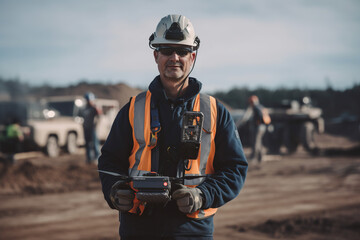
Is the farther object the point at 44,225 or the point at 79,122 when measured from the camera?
the point at 79,122

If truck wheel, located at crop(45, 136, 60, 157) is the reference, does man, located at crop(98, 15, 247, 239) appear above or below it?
above

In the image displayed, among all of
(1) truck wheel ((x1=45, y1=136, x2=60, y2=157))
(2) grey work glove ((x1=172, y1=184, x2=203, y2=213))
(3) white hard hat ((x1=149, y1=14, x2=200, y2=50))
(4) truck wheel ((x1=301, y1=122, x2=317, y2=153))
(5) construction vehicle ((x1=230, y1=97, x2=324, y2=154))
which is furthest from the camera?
(5) construction vehicle ((x1=230, y1=97, x2=324, y2=154))

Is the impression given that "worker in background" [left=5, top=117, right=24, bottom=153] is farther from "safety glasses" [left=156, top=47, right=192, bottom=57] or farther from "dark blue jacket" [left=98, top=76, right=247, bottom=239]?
"safety glasses" [left=156, top=47, right=192, bottom=57]

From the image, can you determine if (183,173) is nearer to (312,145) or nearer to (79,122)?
(79,122)

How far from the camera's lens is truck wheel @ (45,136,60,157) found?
1558cm

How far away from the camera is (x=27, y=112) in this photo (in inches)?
633

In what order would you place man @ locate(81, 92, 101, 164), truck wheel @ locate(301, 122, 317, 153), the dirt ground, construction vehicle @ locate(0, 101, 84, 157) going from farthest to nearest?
truck wheel @ locate(301, 122, 317, 153) → construction vehicle @ locate(0, 101, 84, 157) → man @ locate(81, 92, 101, 164) → the dirt ground

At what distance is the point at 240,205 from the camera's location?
8.47 m

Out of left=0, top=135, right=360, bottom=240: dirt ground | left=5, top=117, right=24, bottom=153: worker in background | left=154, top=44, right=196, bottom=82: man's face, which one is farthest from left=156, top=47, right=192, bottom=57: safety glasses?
left=5, top=117, right=24, bottom=153: worker in background

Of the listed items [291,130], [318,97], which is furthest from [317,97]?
[291,130]

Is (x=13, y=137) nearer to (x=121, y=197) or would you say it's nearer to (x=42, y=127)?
(x=42, y=127)

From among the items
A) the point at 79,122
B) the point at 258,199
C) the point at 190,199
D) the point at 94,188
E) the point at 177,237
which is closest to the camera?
the point at 190,199

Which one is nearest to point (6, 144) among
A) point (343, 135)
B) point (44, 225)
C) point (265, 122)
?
point (44, 225)

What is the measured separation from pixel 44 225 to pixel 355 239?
4947mm
